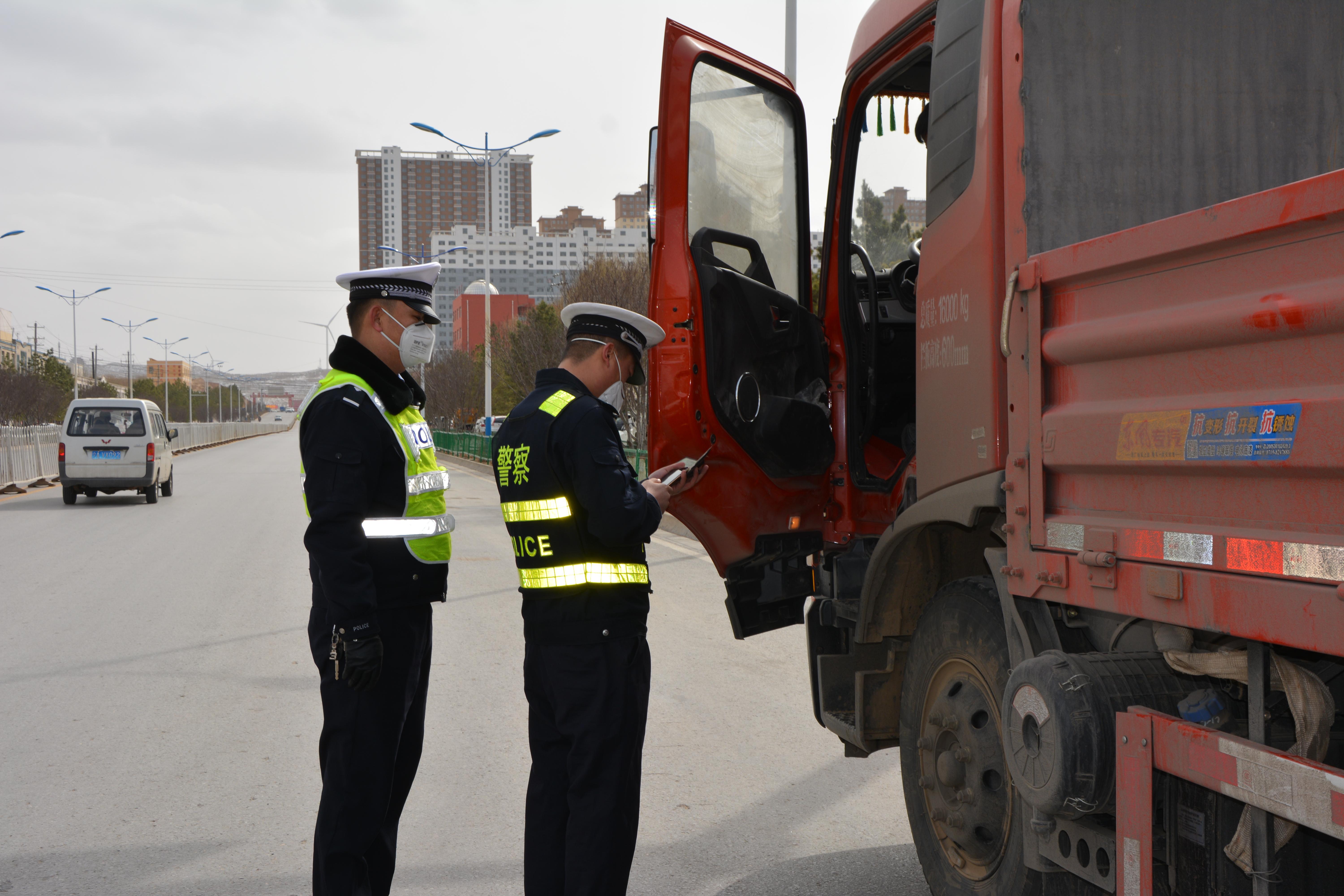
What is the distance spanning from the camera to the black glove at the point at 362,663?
9.73ft

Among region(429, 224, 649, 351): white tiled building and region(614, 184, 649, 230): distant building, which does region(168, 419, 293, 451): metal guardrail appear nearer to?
region(429, 224, 649, 351): white tiled building

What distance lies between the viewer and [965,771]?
3.02m

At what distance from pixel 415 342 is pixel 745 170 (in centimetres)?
161

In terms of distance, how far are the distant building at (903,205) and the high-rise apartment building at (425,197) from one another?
126m

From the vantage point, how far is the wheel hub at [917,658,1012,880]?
2871mm

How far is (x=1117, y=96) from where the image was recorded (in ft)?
9.16

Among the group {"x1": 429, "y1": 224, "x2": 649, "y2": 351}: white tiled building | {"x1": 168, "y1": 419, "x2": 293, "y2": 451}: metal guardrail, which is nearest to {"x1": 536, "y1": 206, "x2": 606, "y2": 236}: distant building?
{"x1": 429, "y1": 224, "x2": 649, "y2": 351}: white tiled building

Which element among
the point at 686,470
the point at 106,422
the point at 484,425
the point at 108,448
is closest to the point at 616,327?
the point at 686,470

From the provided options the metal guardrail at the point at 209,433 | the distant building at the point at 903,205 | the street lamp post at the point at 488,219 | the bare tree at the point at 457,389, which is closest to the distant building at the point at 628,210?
the metal guardrail at the point at 209,433

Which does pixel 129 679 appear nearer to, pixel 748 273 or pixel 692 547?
pixel 748 273

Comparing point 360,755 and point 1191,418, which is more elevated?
point 1191,418

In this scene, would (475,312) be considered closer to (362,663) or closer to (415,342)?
(415,342)

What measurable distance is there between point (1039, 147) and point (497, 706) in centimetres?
433

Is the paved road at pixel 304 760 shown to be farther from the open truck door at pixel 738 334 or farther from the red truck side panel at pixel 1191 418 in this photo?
the red truck side panel at pixel 1191 418
